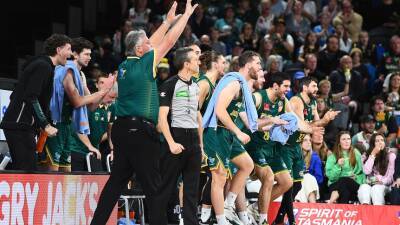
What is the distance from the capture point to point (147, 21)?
70.2 feet

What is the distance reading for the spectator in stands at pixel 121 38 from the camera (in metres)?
20.4

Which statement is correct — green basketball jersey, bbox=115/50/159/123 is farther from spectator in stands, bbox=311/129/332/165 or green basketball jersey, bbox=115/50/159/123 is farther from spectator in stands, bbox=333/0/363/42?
spectator in stands, bbox=333/0/363/42

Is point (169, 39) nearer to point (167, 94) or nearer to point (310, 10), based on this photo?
point (167, 94)

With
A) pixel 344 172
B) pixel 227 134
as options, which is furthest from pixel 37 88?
pixel 344 172

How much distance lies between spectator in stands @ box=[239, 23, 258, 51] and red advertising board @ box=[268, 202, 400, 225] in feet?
18.6

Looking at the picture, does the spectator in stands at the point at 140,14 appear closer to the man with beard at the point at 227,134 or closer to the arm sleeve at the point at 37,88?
the man with beard at the point at 227,134

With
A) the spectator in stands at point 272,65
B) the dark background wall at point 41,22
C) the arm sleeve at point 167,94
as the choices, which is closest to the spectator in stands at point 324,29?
the spectator in stands at point 272,65

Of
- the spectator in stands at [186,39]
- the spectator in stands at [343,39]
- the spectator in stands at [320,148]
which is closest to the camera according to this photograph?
the spectator in stands at [320,148]

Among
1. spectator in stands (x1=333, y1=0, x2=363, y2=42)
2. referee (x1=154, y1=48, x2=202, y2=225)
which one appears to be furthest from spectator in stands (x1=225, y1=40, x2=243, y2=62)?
referee (x1=154, y1=48, x2=202, y2=225)

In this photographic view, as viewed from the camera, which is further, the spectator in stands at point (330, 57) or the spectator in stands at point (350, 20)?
the spectator in stands at point (350, 20)

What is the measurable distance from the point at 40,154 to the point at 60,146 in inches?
13.7

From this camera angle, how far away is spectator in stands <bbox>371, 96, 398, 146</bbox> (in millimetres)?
18688

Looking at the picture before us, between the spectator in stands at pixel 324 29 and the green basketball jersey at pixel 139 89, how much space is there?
1144 cm

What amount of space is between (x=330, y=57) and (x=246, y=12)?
2.65 m
